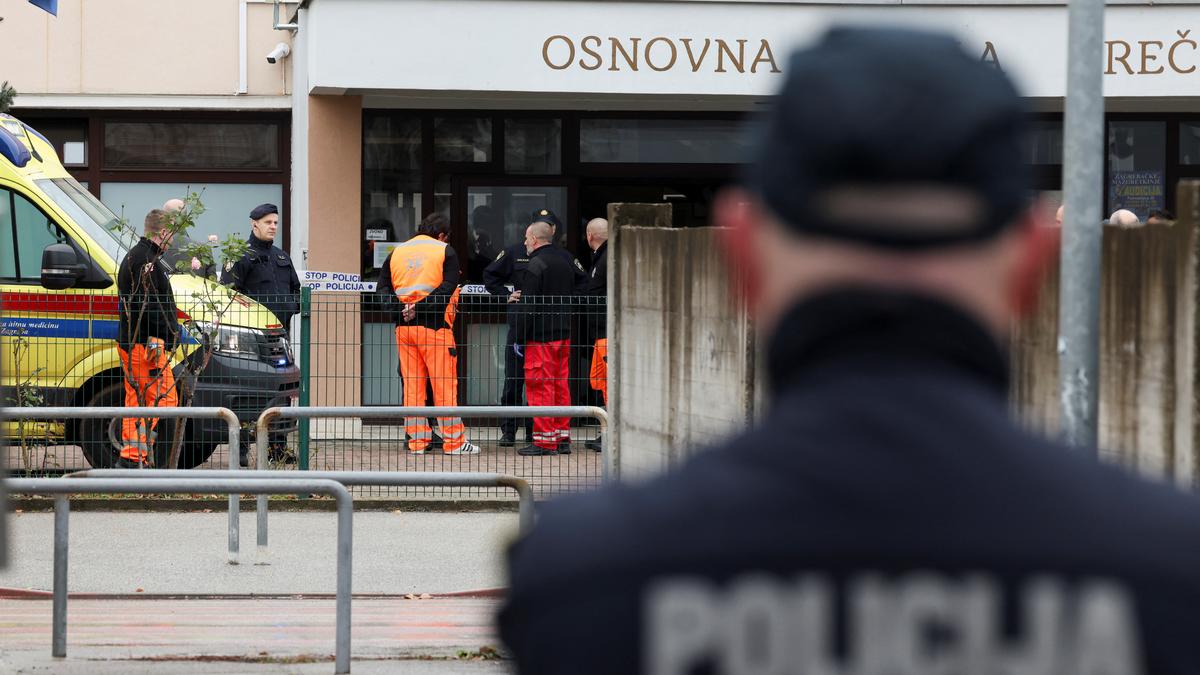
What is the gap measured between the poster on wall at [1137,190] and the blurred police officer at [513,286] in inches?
208

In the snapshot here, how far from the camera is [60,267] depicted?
40.1 ft

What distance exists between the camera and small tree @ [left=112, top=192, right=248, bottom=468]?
1205 cm

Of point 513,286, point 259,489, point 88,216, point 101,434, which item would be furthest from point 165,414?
point 513,286

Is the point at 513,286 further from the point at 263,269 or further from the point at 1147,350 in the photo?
the point at 1147,350

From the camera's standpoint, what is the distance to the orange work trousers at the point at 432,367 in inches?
524

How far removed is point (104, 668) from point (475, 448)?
6590 mm

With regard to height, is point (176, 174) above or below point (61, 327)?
above

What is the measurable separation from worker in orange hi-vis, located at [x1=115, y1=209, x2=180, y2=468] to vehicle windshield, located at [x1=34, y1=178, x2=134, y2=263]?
0.66 m

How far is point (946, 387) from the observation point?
1.44 m

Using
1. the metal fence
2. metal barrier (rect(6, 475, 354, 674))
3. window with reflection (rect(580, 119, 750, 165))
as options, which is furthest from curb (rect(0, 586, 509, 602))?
window with reflection (rect(580, 119, 750, 165))

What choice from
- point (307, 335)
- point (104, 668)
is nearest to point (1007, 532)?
point (104, 668)

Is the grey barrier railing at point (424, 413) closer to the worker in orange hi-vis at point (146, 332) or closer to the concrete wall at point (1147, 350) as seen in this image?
the worker in orange hi-vis at point (146, 332)

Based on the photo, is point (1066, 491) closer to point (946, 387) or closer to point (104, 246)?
point (946, 387)

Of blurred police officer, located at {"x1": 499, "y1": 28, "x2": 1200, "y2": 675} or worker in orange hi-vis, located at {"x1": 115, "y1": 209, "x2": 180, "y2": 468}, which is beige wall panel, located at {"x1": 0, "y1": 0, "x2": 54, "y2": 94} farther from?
blurred police officer, located at {"x1": 499, "y1": 28, "x2": 1200, "y2": 675}
